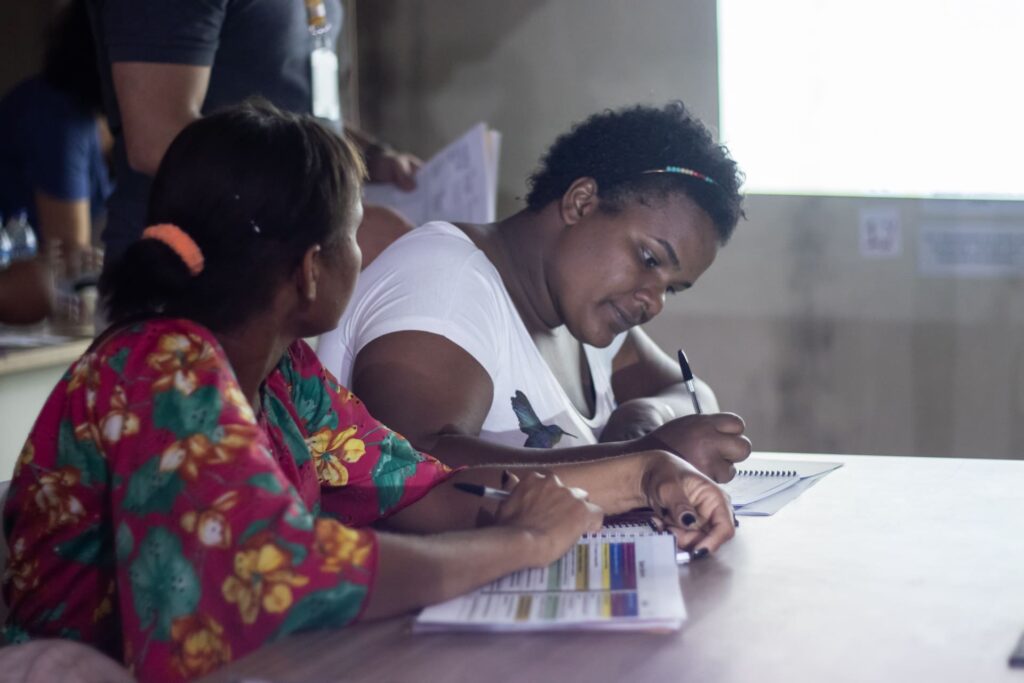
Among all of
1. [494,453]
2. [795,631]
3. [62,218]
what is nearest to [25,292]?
[62,218]

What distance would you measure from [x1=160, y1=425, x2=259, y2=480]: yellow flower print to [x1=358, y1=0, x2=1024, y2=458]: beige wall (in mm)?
2562

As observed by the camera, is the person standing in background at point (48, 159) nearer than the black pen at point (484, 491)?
No

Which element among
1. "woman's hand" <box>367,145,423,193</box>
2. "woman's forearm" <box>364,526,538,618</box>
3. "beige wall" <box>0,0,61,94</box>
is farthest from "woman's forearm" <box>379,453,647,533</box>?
"beige wall" <box>0,0,61,94</box>

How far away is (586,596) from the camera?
95cm

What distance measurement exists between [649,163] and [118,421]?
95 centimetres

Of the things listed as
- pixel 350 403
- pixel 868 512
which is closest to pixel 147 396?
pixel 350 403

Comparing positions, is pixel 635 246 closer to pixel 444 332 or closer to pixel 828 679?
pixel 444 332

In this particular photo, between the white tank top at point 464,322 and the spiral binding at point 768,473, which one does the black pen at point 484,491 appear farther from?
the spiral binding at point 768,473

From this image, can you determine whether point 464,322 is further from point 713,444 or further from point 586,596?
point 586,596

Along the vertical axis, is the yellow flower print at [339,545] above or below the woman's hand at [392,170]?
below

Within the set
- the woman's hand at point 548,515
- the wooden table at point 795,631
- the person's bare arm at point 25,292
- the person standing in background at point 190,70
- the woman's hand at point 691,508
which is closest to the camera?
the wooden table at point 795,631

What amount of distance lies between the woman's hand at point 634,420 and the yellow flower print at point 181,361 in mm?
829

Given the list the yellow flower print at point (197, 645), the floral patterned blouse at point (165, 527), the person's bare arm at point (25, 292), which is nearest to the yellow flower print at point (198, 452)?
the floral patterned blouse at point (165, 527)

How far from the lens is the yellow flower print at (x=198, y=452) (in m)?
0.90
